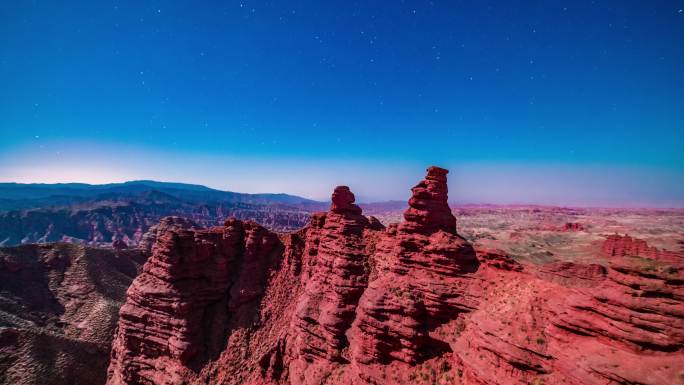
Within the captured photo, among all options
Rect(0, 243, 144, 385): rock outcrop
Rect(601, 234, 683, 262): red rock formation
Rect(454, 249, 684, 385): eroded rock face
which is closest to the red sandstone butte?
Rect(454, 249, 684, 385): eroded rock face

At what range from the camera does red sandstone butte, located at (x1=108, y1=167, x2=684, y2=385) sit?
57.6 feet

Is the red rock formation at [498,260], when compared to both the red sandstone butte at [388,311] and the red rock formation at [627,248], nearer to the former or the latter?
the red sandstone butte at [388,311]

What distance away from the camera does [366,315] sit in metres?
Result: 28.9

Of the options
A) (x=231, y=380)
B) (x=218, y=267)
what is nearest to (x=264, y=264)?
(x=218, y=267)

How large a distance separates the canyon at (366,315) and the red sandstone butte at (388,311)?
0.11 m

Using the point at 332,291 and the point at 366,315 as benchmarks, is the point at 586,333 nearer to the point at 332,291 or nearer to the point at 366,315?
the point at 366,315

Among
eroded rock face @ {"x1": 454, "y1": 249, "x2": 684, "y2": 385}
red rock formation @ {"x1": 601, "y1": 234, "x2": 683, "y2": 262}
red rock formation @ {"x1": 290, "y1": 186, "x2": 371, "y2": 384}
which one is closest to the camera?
eroded rock face @ {"x1": 454, "y1": 249, "x2": 684, "y2": 385}

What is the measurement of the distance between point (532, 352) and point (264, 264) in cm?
3424

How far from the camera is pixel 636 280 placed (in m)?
17.8

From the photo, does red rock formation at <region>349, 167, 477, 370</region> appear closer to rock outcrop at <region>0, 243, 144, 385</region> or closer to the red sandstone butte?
the red sandstone butte

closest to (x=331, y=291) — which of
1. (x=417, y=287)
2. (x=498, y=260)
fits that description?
(x=417, y=287)

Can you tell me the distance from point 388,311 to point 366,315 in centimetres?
227

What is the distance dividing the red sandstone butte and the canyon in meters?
0.11

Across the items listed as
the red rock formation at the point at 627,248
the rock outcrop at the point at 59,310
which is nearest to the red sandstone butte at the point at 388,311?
the rock outcrop at the point at 59,310
